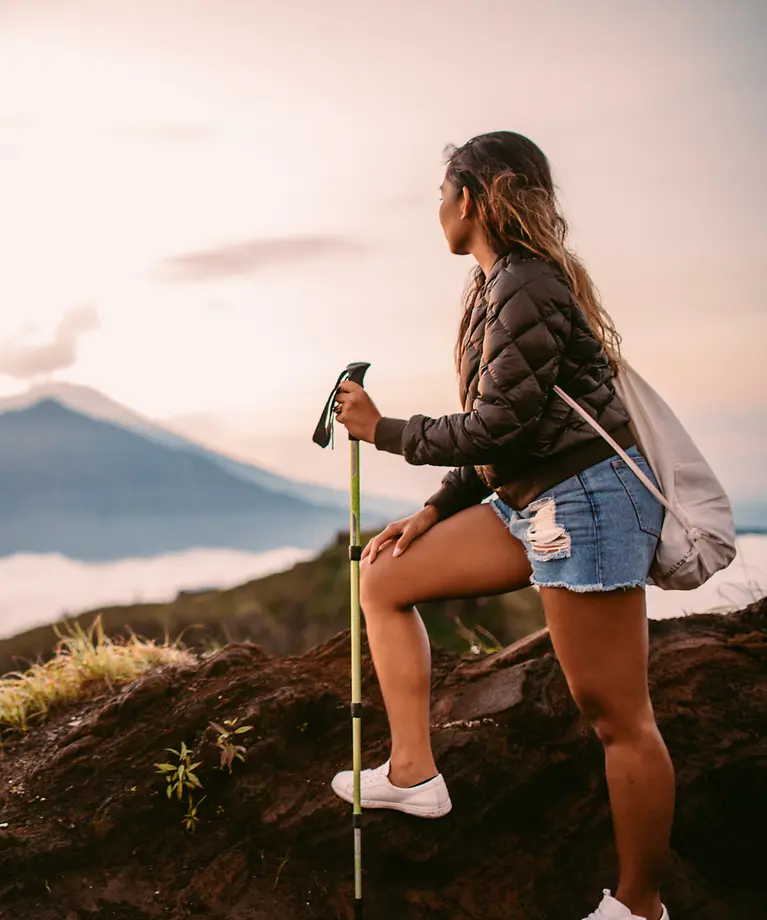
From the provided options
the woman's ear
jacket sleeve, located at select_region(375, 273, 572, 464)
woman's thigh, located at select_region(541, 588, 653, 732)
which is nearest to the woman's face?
the woman's ear

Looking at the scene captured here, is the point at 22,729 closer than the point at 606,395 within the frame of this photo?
No

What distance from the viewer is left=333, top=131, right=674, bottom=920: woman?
321cm

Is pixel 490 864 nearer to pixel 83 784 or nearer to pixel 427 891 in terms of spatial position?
pixel 427 891

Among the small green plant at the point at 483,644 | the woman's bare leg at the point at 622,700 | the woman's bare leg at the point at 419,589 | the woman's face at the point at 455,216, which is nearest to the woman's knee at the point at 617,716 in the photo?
the woman's bare leg at the point at 622,700

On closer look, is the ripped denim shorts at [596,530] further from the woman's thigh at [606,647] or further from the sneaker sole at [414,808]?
the sneaker sole at [414,808]

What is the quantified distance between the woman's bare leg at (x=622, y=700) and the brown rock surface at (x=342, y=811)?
3.08 ft

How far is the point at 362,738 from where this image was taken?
4590 mm

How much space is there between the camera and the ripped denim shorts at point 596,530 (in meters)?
3.26

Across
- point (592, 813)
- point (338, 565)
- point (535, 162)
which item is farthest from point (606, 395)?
point (338, 565)

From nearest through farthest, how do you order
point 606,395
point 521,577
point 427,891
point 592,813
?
1. point 606,395
2. point 521,577
3. point 427,891
4. point 592,813

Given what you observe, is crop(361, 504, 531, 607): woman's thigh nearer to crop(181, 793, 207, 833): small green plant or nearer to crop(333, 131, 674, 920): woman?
crop(333, 131, 674, 920): woman

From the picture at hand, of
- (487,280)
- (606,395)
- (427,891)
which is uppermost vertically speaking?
(487,280)

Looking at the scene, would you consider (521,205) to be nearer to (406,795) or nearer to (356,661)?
(356,661)

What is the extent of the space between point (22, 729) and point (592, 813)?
9.49 feet
